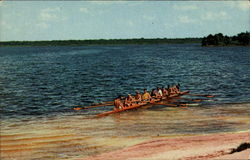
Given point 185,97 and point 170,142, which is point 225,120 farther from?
point 185,97

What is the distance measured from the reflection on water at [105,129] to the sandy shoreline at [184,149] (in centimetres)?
171

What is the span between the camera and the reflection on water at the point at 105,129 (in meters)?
17.9

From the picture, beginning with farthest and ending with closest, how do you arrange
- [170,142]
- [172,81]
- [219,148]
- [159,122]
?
[172,81] < [159,122] < [170,142] < [219,148]

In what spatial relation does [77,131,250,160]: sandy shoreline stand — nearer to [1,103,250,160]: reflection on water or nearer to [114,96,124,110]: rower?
[1,103,250,160]: reflection on water

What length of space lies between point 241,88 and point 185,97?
10303 mm

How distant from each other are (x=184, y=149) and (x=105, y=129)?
8054 mm

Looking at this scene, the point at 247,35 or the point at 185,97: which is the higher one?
the point at 247,35

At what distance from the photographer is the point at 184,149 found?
50.6 feet

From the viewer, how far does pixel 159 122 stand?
2409cm

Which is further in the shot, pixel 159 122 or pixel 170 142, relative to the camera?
pixel 159 122

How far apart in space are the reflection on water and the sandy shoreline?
1.71 meters

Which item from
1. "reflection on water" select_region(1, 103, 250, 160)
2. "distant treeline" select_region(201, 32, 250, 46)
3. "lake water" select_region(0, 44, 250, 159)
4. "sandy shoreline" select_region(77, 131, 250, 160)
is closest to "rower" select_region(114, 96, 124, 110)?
"lake water" select_region(0, 44, 250, 159)

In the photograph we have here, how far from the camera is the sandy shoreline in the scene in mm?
14310

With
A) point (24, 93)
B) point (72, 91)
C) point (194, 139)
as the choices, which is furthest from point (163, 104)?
point (24, 93)
